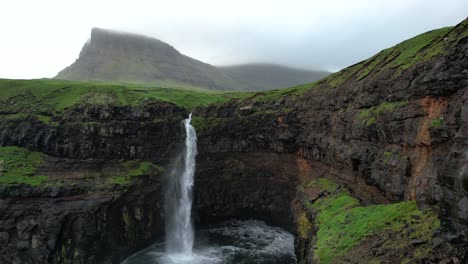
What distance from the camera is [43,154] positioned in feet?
146

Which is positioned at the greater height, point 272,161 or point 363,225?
point 363,225

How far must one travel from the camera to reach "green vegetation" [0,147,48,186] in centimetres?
3894

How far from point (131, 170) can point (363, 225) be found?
31117 millimetres

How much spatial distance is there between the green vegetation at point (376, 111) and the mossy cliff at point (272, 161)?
0.16 metres

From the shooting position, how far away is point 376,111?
2842 centimetres

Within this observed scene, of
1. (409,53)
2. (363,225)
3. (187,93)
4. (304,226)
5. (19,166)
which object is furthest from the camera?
(187,93)

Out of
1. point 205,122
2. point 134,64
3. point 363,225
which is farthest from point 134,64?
point 363,225

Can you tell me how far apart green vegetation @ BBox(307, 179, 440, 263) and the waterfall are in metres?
21.4

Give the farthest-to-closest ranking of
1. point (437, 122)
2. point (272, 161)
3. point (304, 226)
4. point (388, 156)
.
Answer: point (272, 161), point (304, 226), point (388, 156), point (437, 122)

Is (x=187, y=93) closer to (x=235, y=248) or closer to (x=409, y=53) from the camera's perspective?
(x=235, y=248)

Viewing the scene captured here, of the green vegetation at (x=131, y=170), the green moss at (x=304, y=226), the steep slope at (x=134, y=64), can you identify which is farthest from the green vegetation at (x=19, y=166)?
the steep slope at (x=134, y=64)

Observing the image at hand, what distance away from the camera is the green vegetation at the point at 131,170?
138 feet

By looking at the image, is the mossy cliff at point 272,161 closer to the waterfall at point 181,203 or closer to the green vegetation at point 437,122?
the green vegetation at point 437,122

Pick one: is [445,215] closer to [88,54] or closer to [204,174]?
[204,174]
